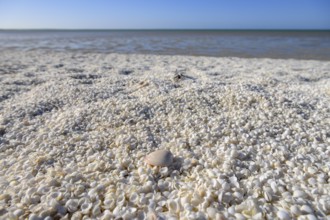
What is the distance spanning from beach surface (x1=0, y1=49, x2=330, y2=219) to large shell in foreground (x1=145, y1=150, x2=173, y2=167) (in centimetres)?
8

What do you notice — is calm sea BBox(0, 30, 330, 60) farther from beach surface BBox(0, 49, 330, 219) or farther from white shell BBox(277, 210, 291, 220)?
white shell BBox(277, 210, 291, 220)

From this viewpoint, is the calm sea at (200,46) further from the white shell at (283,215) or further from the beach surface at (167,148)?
the white shell at (283,215)

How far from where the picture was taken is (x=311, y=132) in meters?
4.17

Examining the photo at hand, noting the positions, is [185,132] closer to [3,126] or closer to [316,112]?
[316,112]


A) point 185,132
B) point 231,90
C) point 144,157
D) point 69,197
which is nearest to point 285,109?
point 231,90

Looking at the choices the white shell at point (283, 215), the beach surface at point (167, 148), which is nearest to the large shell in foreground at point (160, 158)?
the beach surface at point (167, 148)

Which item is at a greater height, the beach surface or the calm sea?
the calm sea

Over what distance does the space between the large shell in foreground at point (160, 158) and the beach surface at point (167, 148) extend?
8 cm

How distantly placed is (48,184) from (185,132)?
2.20 metres

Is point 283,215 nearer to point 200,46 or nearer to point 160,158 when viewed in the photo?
point 160,158

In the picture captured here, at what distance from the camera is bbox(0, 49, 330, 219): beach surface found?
2.62 meters

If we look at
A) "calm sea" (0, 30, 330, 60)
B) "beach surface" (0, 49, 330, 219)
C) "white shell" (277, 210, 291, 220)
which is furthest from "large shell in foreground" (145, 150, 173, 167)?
"calm sea" (0, 30, 330, 60)

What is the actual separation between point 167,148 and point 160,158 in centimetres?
49

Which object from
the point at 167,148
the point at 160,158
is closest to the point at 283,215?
the point at 160,158
